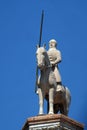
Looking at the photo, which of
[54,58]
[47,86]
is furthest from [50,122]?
[54,58]

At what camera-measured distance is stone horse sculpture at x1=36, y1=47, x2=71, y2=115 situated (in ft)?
40.1

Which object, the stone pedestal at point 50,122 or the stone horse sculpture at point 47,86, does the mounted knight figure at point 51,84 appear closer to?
the stone horse sculpture at point 47,86

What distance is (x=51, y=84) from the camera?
12406 millimetres

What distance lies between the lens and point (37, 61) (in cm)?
1227

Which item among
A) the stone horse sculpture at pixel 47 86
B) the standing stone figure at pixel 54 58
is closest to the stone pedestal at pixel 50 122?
the stone horse sculpture at pixel 47 86

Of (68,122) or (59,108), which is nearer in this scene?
(68,122)

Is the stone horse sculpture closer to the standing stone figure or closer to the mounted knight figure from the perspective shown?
the mounted knight figure

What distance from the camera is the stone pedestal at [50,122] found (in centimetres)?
1192

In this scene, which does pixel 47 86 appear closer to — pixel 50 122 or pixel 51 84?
pixel 51 84

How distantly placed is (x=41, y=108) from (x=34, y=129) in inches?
20.4

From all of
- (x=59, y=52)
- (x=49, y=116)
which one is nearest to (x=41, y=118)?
(x=49, y=116)

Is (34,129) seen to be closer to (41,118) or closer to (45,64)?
(41,118)

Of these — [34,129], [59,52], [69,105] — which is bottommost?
[34,129]

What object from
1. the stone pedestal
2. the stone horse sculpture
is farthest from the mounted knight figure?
the stone pedestal
